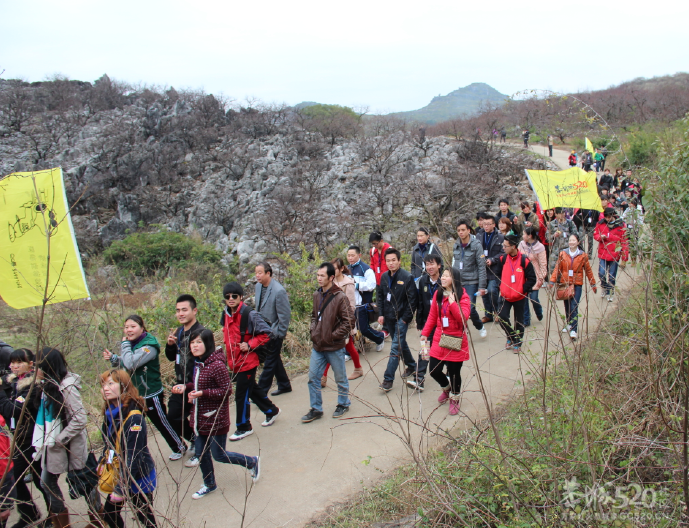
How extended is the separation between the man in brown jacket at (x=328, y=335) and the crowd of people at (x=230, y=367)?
1 cm

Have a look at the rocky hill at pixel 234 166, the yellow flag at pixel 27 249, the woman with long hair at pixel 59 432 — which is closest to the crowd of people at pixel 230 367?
the woman with long hair at pixel 59 432

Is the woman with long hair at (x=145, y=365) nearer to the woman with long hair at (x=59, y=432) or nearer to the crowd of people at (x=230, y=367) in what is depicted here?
the crowd of people at (x=230, y=367)

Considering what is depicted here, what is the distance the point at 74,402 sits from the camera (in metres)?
3.42

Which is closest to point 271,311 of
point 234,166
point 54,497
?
point 54,497

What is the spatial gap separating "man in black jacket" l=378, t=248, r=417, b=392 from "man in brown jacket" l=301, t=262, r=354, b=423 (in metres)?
0.72

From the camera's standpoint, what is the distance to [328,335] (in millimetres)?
4879

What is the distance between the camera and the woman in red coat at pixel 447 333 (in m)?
4.80

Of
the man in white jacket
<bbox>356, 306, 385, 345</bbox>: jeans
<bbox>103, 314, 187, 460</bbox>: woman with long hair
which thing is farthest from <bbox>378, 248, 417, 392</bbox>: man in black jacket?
<bbox>103, 314, 187, 460</bbox>: woman with long hair

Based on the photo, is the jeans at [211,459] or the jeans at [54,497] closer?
the jeans at [54,497]

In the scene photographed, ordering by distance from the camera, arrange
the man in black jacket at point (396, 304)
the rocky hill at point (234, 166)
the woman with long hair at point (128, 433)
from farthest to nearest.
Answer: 1. the rocky hill at point (234, 166)
2. the man in black jacket at point (396, 304)
3. the woman with long hair at point (128, 433)

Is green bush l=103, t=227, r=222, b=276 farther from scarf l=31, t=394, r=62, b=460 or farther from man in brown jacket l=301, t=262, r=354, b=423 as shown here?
scarf l=31, t=394, r=62, b=460

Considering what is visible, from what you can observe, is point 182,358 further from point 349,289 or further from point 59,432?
point 349,289

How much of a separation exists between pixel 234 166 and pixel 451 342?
30922 mm

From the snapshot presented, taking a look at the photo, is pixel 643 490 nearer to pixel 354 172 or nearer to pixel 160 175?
pixel 354 172
